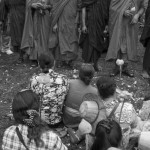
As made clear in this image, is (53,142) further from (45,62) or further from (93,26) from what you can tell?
(93,26)

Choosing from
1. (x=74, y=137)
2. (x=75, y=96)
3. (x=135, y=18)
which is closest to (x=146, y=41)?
(x=135, y=18)

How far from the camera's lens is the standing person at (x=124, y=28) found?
6547 mm

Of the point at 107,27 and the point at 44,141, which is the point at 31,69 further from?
the point at 44,141

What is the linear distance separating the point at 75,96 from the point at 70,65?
298 centimetres

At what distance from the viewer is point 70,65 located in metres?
7.46

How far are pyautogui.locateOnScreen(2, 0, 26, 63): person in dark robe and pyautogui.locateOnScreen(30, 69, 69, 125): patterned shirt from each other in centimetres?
335

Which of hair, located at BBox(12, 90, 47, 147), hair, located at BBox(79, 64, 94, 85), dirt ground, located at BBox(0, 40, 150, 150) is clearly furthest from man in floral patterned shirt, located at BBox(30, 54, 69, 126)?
hair, located at BBox(12, 90, 47, 147)

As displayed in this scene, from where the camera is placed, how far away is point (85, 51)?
716 cm

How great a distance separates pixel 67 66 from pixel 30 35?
1075mm

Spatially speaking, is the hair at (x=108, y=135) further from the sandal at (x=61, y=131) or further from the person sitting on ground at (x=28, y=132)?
the sandal at (x=61, y=131)

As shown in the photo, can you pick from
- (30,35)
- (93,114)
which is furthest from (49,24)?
(93,114)

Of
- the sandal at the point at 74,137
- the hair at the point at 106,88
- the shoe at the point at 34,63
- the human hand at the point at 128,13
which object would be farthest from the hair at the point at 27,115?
the shoe at the point at 34,63

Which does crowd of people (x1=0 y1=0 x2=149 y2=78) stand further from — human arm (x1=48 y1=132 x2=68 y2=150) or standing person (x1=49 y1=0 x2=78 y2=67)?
human arm (x1=48 y1=132 x2=68 y2=150)

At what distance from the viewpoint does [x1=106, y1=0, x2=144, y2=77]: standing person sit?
6.55 meters
